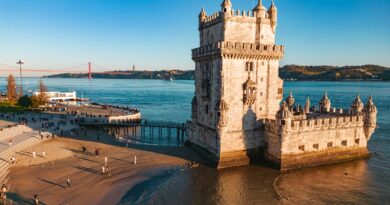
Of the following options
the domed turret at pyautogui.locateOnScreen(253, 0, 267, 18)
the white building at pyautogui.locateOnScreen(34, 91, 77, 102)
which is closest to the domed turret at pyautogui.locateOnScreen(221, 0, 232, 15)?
the domed turret at pyautogui.locateOnScreen(253, 0, 267, 18)

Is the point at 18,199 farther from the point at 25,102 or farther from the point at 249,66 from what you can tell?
the point at 25,102

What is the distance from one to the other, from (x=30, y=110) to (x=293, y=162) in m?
61.6

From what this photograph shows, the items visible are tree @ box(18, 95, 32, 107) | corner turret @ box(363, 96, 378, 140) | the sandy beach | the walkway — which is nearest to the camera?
the sandy beach

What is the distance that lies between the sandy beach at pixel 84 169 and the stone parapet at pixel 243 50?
41.4ft

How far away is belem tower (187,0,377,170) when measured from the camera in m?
32.7

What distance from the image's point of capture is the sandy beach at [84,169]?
26062 millimetres

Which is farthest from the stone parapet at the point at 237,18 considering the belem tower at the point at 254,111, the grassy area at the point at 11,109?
the grassy area at the point at 11,109

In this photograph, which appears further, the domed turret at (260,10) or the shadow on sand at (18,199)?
the domed turret at (260,10)

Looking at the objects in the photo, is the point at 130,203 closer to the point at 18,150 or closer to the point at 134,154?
the point at 134,154

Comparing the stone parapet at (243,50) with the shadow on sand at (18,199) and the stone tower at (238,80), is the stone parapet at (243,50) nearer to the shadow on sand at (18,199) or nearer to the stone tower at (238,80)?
the stone tower at (238,80)

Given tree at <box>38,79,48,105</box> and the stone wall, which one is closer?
the stone wall

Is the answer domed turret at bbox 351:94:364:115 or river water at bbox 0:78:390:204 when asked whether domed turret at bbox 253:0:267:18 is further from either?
river water at bbox 0:78:390:204

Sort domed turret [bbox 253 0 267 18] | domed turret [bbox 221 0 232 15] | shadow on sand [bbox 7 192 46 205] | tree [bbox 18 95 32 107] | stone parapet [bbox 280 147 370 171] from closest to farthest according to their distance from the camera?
1. shadow on sand [bbox 7 192 46 205]
2. domed turret [bbox 221 0 232 15]
3. stone parapet [bbox 280 147 370 171]
4. domed turret [bbox 253 0 267 18]
5. tree [bbox 18 95 32 107]

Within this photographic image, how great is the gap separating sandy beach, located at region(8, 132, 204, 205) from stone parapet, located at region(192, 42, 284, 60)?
12631 mm
